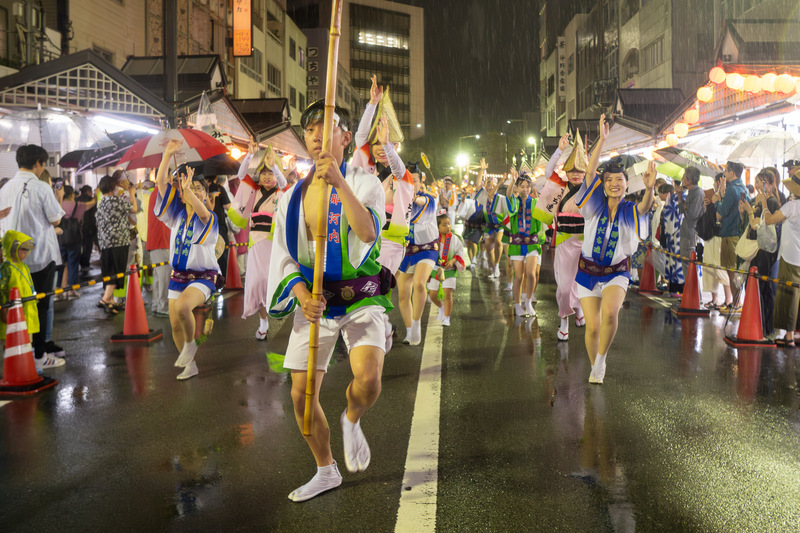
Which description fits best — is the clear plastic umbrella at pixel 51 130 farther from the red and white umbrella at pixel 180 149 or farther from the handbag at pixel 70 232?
the red and white umbrella at pixel 180 149

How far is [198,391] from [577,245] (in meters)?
4.71

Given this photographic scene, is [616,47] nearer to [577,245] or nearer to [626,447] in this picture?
[577,245]

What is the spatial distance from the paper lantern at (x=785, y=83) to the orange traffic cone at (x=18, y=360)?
11308mm

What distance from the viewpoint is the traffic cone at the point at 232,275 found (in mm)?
14133

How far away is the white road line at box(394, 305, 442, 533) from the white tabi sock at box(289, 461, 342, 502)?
0.40m

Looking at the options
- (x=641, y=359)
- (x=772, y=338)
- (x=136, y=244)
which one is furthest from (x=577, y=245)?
(x=136, y=244)

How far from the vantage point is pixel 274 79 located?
48.8 meters

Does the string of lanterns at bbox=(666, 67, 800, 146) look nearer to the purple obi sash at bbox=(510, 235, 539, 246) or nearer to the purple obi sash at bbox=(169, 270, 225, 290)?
the purple obi sash at bbox=(510, 235, 539, 246)

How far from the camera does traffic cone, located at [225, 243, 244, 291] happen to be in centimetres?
1413

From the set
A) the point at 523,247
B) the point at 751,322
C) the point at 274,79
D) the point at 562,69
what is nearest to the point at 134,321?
the point at 523,247

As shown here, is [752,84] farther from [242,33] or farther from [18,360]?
[242,33]

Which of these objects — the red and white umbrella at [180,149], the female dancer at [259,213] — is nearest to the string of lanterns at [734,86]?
the female dancer at [259,213]

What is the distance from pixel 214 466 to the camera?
4551mm

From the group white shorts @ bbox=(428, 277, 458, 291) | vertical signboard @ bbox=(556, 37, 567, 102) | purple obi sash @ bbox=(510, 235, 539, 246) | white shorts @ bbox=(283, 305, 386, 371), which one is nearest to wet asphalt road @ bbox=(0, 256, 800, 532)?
white shorts @ bbox=(283, 305, 386, 371)
